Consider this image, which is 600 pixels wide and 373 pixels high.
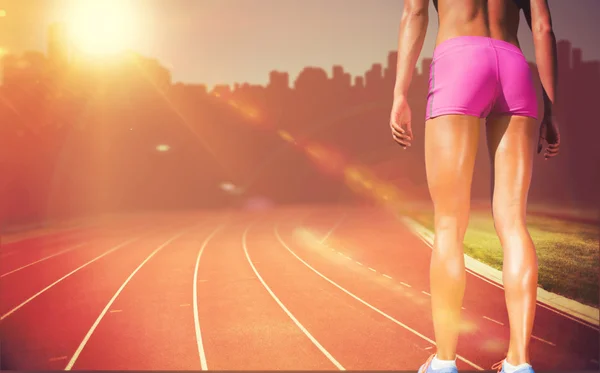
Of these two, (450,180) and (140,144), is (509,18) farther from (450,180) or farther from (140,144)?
(140,144)

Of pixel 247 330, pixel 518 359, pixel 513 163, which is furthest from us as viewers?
pixel 247 330

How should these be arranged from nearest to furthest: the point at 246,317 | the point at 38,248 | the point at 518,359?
1. the point at 518,359
2. the point at 246,317
3. the point at 38,248

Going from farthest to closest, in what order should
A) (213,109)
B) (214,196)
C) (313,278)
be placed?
(213,109)
(214,196)
(313,278)

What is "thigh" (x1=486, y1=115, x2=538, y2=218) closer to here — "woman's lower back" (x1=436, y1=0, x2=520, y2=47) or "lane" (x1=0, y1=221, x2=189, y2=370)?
"woman's lower back" (x1=436, y1=0, x2=520, y2=47)

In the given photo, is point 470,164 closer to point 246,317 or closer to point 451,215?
point 451,215

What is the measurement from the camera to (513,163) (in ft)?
6.72

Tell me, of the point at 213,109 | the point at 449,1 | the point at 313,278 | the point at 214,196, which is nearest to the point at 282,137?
the point at 213,109

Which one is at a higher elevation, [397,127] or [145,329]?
[397,127]

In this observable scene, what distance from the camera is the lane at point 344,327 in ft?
10.8

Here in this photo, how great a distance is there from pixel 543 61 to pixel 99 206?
121 ft

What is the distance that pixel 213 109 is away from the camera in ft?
201

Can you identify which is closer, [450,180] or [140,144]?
[450,180]

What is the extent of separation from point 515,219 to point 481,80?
71cm

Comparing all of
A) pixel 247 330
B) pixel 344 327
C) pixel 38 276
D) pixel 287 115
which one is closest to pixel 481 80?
pixel 344 327
